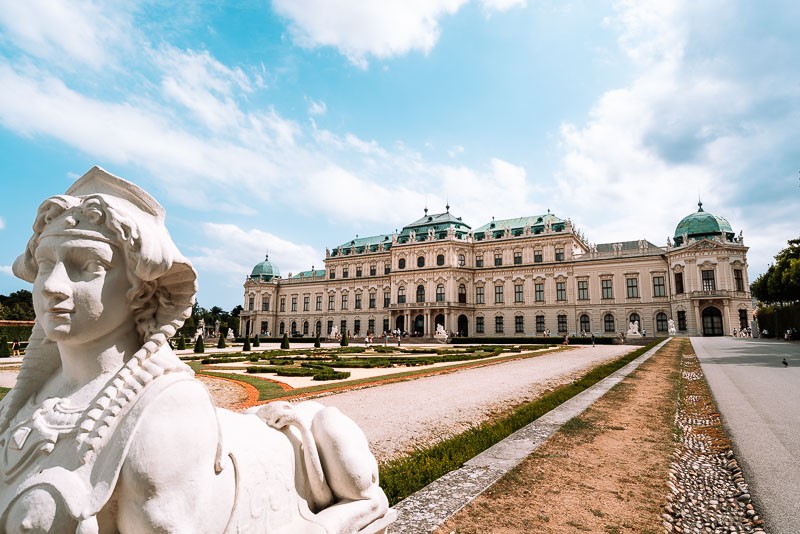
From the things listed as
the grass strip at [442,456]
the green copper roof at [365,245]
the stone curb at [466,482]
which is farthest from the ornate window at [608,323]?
the stone curb at [466,482]

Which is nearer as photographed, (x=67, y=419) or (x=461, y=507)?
(x=67, y=419)

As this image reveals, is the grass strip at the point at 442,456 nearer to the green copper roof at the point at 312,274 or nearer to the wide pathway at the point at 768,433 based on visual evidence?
the wide pathway at the point at 768,433

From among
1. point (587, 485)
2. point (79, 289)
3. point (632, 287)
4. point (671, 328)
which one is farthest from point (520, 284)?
point (79, 289)

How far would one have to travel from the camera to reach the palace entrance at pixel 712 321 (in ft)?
132

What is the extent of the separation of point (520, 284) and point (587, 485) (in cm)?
4744

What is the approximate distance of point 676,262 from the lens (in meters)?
42.1

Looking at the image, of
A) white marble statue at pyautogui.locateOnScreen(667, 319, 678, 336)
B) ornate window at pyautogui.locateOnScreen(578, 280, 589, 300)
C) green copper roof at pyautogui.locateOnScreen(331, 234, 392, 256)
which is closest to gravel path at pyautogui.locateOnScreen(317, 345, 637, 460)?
white marble statue at pyautogui.locateOnScreen(667, 319, 678, 336)

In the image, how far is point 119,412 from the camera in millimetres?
1427

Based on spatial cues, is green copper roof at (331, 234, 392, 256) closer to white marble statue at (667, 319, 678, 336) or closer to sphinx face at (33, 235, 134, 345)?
white marble statue at (667, 319, 678, 336)

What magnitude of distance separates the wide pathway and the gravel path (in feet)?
10.5

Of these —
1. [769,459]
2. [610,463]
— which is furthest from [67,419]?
[769,459]

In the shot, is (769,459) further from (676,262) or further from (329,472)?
(676,262)

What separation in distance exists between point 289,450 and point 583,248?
54.7 m

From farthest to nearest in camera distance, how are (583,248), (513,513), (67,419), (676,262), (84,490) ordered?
(583,248)
(676,262)
(513,513)
(67,419)
(84,490)
